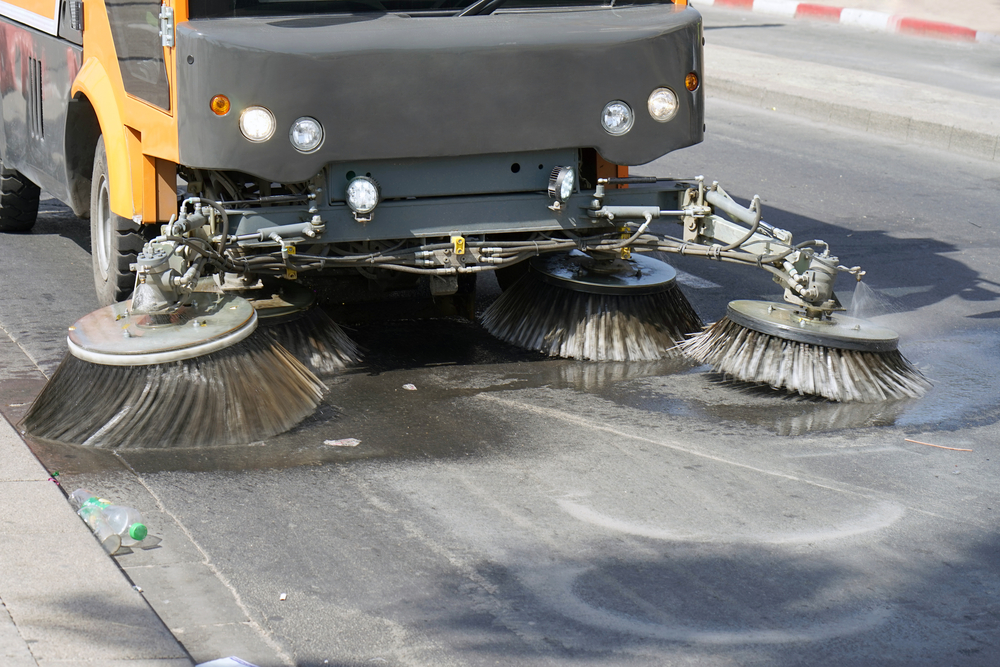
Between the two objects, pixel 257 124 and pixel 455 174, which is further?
pixel 455 174

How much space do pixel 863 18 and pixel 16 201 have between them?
14848 mm

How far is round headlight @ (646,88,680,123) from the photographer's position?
504 centimetres

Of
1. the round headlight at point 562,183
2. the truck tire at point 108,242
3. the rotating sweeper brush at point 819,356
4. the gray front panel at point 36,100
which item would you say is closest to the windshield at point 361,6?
the round headlight at point 562,183

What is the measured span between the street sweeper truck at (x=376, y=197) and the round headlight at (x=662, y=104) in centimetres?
1

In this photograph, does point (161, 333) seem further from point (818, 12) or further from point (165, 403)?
point (818, 12)

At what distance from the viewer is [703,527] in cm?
391

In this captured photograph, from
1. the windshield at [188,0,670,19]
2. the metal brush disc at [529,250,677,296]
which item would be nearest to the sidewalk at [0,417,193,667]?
the windshield at [188,0,670,19]

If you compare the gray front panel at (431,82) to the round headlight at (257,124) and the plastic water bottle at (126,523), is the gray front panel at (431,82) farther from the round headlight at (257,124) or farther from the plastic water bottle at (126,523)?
the plastic water bottle at (126,523)

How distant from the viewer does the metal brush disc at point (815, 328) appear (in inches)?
198

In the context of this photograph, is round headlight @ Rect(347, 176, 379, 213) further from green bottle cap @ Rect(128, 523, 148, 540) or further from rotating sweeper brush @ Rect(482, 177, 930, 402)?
green bottle cap @ Rect(128, 523, 148, 540)

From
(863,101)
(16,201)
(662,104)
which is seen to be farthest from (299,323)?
(863,101)

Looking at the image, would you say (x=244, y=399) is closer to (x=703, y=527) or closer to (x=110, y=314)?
(x=110, y=314)

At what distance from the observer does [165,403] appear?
14.4 ft

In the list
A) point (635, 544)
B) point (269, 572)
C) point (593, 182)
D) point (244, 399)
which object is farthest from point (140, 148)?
point (635, 544)
